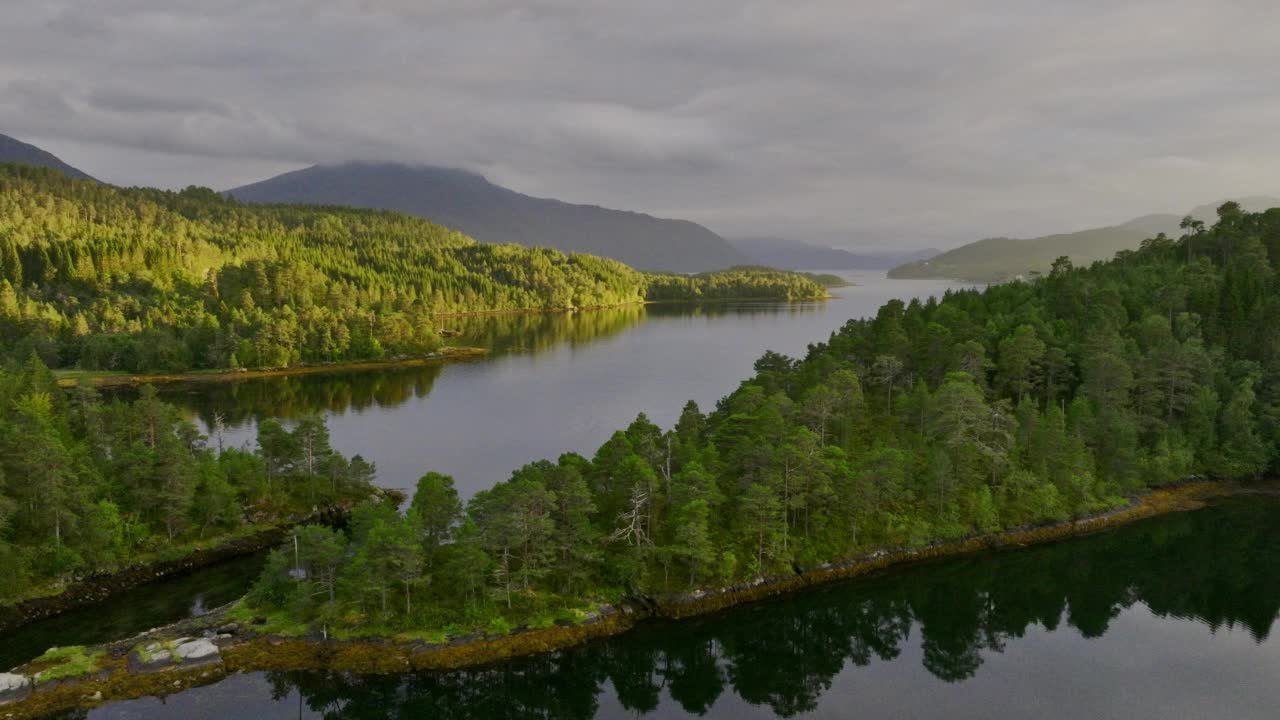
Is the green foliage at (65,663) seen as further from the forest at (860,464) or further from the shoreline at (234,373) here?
the shoreline at (234,373)

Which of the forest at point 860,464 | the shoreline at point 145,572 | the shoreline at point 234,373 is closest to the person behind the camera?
the forest at point 860,464

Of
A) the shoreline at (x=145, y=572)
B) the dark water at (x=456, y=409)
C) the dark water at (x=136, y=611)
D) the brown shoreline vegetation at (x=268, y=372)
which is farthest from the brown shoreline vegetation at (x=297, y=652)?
the brown shoreline vegetation at (x=268, y=372)

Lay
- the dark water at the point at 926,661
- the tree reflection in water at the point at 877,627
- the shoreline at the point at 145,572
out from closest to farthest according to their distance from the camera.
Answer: the dark water at the point at 926,661, the tree reflection in water at the point at 877,627, the shoreline at the point at 145,572

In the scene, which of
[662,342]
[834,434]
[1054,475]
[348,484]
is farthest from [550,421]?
[662,342]

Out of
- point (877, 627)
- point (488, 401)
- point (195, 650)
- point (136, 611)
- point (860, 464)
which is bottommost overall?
point (877, 627)

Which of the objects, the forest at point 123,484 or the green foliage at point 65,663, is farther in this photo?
the forest at point 123,484

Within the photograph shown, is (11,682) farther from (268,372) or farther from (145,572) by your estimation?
(268,372)

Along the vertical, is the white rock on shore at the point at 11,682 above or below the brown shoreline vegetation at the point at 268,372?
below

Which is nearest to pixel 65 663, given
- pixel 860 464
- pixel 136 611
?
pixel 136 611
